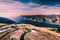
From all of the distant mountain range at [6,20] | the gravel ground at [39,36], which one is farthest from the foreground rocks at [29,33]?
the distant mountain range at [6,20]

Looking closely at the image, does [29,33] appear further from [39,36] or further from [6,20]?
[6,20]

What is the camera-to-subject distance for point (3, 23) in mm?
2768

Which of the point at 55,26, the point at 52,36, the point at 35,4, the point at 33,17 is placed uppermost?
the point at 35,4

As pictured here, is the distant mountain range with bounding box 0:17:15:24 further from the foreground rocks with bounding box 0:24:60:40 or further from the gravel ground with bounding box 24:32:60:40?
the gravel ground with bounding box 24:32:60:40

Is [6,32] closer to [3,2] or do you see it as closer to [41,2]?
[3,2]

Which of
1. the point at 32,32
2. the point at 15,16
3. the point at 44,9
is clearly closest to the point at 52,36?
the point at 32,32

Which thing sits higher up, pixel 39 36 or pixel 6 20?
pixel 6 20

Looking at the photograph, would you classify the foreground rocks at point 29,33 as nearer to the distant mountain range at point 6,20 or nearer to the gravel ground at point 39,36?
the gravel ground at point 39,36

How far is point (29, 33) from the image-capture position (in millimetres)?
2682

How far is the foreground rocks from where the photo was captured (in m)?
2.62

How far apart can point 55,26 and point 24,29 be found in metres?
0.62

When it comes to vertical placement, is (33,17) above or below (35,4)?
below

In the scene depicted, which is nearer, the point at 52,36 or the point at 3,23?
the point at 52,36

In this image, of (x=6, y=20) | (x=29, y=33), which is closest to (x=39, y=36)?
(x=29, y=33)
